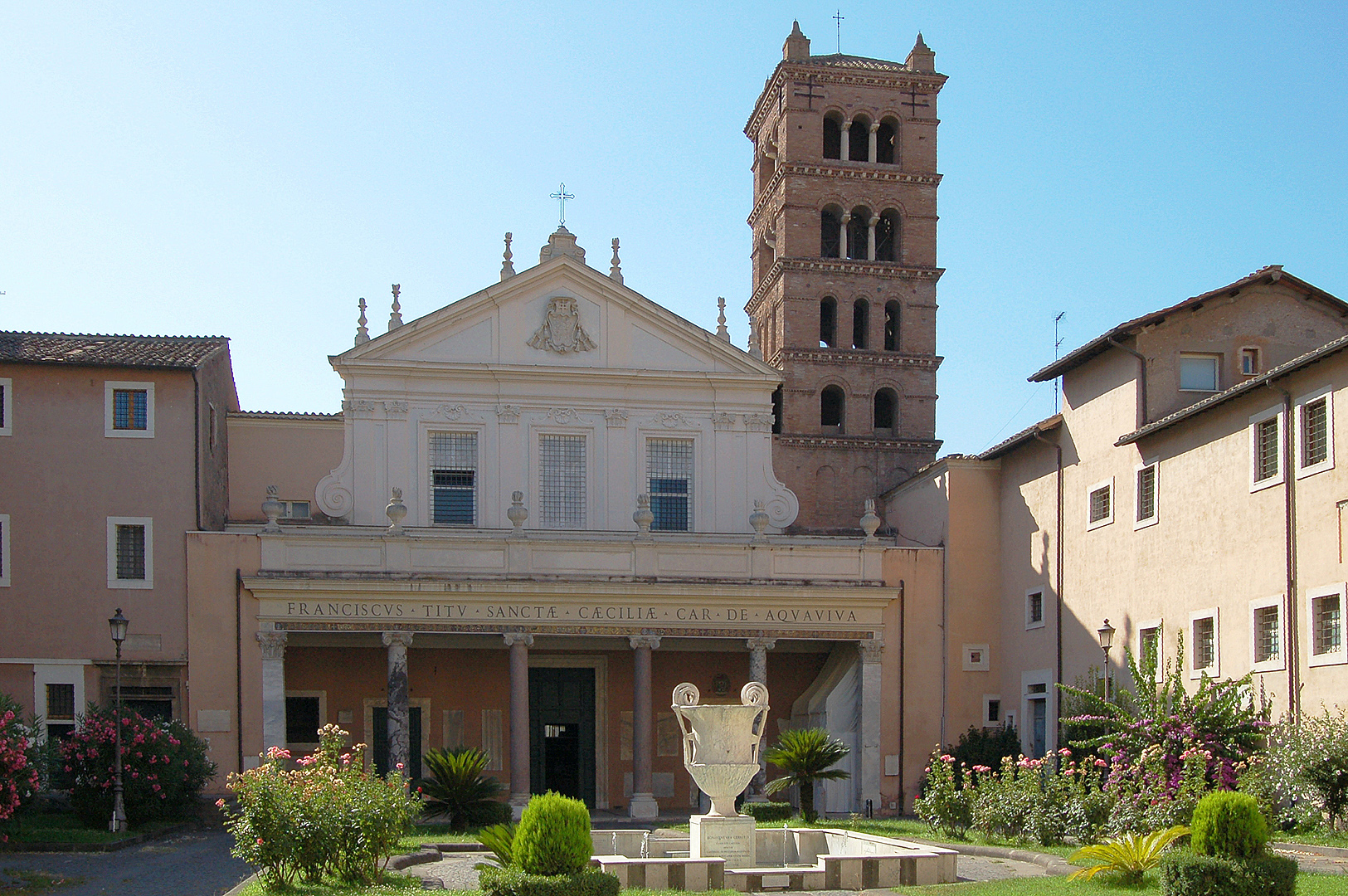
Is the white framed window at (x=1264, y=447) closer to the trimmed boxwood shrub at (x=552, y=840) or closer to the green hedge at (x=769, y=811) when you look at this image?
the green hedge at (x=769, y=811)

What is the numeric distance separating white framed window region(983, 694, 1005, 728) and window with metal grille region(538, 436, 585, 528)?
955 centimetres

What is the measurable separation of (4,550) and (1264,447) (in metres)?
23.0

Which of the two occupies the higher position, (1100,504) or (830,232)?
(830,232)

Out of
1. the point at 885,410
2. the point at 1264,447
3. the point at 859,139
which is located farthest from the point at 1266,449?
the point at 859,139

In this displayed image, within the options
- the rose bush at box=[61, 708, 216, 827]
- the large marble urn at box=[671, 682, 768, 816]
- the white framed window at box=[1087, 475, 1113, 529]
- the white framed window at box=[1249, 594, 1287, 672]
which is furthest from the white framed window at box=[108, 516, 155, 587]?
the white framed window at box=[1249, 594, 1287, 672]

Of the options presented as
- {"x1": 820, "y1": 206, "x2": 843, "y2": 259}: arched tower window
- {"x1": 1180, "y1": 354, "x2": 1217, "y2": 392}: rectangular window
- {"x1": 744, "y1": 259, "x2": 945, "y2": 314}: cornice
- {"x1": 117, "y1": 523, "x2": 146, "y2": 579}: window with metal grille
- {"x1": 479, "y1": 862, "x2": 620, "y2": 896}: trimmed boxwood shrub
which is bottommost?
{"x1": 479, "y1": 862, "x2": 620, "y2": 896}: trimmed boxwood shrub

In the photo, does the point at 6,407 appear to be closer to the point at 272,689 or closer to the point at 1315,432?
the point at 272,689

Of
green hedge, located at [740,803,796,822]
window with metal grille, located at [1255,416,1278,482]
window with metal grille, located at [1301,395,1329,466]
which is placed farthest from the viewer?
green hedge, located at [740,803,796,822]

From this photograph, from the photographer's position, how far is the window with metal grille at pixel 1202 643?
25078 mm

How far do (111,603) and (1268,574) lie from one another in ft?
68.9

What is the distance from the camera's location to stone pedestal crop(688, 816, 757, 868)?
18891 millimetres

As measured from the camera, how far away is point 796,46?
46594mm

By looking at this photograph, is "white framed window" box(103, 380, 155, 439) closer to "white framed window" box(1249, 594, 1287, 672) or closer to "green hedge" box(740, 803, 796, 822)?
"green hedge" box(740, 803, 796, 822)

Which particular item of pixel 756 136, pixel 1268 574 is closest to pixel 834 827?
pixel 1268 574
